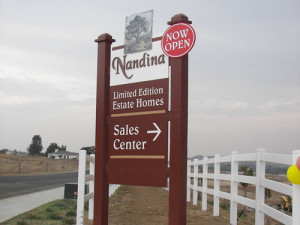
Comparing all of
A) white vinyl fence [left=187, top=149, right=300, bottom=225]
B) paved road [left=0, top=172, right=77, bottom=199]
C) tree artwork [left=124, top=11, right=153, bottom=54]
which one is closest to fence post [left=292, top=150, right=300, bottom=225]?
white vinyl fence [left=187, top=149, right=300, bottom=225]

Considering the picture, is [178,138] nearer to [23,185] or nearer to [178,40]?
[178,40]

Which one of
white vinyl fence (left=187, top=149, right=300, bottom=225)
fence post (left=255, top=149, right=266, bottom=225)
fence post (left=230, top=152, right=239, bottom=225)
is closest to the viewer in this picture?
white vinyl fence (left=187, top=149, right=300, bottom=225)

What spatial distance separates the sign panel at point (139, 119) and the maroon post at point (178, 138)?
0.19 metres

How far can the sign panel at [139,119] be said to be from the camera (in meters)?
5.50

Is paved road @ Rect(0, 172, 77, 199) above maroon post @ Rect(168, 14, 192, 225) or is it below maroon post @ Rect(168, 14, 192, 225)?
below

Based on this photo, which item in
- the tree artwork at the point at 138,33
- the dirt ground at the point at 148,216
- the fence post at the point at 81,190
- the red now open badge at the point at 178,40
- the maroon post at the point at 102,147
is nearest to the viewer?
the red now open badge at the point at 178,40

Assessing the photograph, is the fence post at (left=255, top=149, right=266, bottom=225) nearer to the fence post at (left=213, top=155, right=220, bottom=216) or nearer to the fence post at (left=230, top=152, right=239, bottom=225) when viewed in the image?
the fence post at (left=230, top=152, right=239, bottom=225)

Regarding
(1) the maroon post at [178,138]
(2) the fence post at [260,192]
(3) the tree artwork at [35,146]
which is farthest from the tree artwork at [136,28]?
(3) the tree artwork at [35,146]

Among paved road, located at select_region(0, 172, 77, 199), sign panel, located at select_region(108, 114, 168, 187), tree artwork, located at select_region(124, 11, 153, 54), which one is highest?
tree artwork, located at select_region(124, 11, 153, 54)

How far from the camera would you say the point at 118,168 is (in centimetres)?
599

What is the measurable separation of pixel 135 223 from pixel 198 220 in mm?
1557

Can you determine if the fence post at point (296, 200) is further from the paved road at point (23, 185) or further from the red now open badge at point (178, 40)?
the paved road at point (23, 185)

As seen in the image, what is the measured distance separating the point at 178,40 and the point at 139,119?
4.33ft

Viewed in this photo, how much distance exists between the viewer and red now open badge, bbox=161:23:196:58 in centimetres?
524
